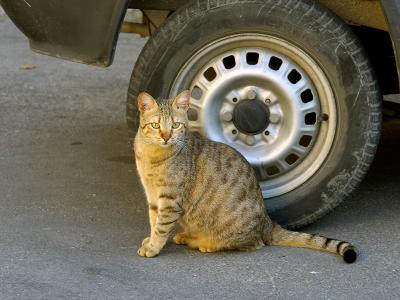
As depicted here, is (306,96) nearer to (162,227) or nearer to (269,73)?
(269,73)

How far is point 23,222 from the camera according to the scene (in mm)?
5059

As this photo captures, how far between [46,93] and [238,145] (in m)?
3.45

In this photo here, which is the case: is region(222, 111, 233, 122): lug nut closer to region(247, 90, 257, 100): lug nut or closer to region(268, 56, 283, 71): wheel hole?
region(247, 90, 257, 100): lug nut

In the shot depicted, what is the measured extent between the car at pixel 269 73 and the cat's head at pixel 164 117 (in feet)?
1.03

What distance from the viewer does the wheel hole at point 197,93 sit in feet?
16.3

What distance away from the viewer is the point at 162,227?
4641 millimetres

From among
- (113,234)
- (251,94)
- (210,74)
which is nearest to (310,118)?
(251,94)

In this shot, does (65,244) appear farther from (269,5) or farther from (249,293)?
(269,5)

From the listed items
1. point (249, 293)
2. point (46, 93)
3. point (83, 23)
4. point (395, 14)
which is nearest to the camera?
point (249, 293)

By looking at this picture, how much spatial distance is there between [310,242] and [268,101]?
0.79m

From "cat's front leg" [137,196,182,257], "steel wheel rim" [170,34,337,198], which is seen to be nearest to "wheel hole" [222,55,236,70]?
"steel wheel rim" [170,34,337,198]

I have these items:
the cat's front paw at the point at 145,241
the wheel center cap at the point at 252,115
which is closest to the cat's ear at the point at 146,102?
the wheel center cap at the point at 252,115

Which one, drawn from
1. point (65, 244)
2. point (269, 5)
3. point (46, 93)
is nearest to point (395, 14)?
point (269, 5)

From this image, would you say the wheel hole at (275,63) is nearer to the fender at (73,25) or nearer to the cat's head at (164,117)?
the cat's head at (164,117)
